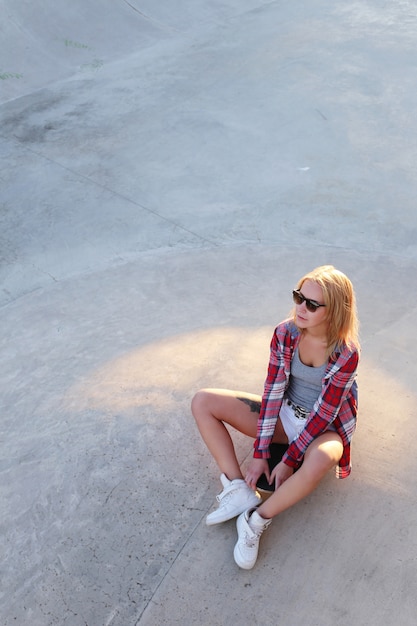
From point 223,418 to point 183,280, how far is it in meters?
1.84

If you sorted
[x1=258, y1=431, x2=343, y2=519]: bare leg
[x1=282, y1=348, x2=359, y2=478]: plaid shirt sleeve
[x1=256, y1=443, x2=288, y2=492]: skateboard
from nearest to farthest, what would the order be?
1. [x1=258, y1=431, x2=343, y2=519]: bare leg
2. [x1=282, y1=348, x2=359, y2=478]: plaid shirt sleeve
3. [x1=256, y1=443, x2=288, y2=492]: skateboard

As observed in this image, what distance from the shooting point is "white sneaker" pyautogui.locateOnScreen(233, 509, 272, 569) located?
2641mm

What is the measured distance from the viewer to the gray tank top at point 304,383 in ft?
9.36

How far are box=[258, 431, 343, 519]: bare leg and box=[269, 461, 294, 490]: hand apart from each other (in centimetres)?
11

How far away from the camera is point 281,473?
278 centimetres

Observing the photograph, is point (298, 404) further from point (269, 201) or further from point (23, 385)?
point (269, 201)

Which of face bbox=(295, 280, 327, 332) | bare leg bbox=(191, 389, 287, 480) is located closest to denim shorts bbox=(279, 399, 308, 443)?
bare leg bbox=(191, 389, 287, 480)

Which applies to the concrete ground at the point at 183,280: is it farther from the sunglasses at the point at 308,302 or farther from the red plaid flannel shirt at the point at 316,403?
the sunglasses at the point at 308,302

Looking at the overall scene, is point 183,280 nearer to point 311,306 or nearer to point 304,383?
point 304,383

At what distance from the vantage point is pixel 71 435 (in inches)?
131

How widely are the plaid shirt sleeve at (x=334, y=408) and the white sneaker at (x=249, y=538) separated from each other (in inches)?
10.3

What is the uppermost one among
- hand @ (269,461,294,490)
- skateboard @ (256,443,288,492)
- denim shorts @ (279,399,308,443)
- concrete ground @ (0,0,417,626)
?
denim shorts @ (279,399,308,443)

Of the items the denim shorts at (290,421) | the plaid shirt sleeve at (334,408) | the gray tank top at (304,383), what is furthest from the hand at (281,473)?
the gray tank top at (304,383)

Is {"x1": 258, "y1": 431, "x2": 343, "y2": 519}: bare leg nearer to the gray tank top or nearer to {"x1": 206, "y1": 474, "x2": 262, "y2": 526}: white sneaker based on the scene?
{"x1": 206, "y1": 474, "x2": 262, "y2": 526}: white sneaker
